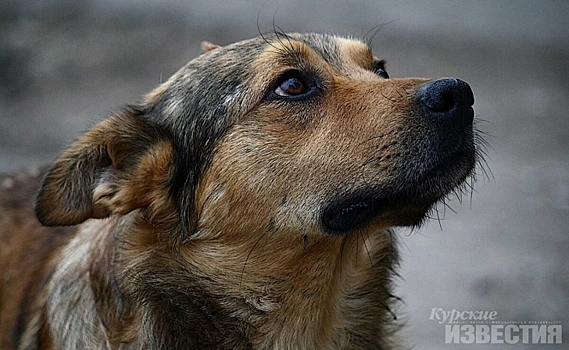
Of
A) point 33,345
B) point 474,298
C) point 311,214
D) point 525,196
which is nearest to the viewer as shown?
point 311,214

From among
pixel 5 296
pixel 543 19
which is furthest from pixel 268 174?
pixel 543 19

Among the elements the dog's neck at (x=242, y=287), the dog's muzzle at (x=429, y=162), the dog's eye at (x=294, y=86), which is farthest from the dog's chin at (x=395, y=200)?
the dog's eye at (x=294, y=86)

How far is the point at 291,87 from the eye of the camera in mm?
3898

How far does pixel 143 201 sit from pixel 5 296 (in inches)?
56.1

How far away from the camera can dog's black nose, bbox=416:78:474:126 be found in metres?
3.52

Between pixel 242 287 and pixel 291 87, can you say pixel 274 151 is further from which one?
pixel 242 287

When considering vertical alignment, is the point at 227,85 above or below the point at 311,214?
above

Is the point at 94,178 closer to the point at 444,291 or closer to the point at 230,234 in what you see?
the point at 230,234

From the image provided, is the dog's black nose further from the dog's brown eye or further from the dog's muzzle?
the dog's brown eye

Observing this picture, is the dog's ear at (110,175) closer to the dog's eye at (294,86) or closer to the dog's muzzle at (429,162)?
the dog's eye at (294,86)

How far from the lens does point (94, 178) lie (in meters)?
3.90

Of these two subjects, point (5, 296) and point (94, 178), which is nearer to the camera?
point (94, 178)

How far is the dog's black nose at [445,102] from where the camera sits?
3.52m

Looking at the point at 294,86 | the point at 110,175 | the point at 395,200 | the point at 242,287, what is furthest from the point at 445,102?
the point at 110,175
